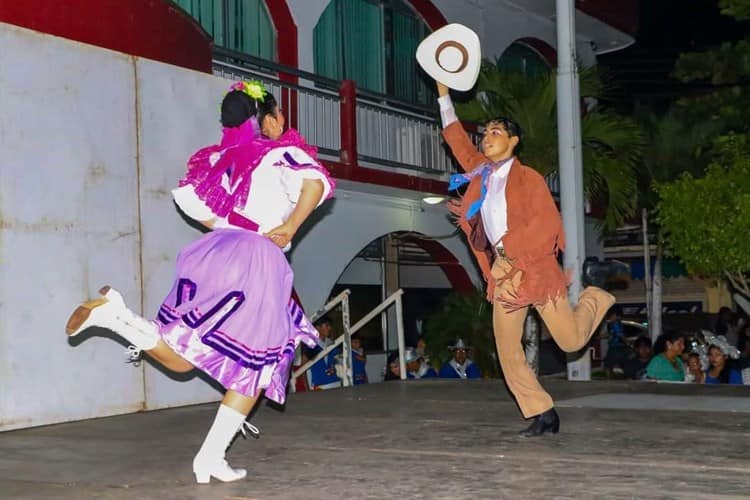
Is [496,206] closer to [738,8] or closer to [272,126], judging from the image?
[272,126]

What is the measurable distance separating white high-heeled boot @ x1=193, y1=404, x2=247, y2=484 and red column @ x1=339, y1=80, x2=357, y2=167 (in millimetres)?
9138

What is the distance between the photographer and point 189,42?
8625 millimetres

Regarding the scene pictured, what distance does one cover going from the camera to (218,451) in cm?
475

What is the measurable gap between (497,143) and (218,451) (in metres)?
2.30

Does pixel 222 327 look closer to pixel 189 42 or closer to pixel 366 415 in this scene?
pixel 366 415

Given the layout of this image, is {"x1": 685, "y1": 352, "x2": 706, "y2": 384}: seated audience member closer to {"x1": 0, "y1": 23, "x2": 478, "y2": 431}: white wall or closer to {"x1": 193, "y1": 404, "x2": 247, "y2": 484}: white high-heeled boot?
{"x1": 0, "y1": 23, "x2": 478, "y2": 431}: white wall

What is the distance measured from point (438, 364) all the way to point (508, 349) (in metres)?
8.95

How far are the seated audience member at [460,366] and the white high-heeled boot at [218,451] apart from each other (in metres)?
9.17

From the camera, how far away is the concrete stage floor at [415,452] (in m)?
4.49

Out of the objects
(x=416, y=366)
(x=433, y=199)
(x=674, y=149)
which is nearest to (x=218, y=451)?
(x=416, y=366)

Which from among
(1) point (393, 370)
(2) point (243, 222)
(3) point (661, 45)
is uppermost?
(3) point (661, 45)

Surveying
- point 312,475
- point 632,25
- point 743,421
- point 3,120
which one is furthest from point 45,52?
point 632,25

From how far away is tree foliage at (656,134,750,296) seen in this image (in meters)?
14.8

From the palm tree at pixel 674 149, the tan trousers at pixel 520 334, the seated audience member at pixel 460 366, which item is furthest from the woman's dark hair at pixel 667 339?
the palm tree at pixel 674 149
